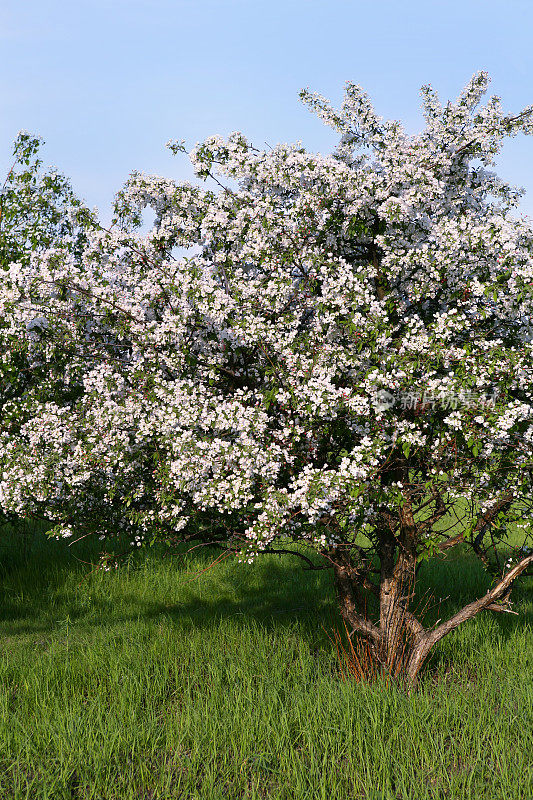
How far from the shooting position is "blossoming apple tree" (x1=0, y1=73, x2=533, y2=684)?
7164 millimetres

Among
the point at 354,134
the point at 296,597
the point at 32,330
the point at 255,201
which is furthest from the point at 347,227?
the point at 296,597

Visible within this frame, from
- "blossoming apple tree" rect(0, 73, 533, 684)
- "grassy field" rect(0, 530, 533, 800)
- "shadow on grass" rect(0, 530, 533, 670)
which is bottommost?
"grassy field" rect(0, 530, 533, 800)

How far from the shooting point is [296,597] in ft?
44.9

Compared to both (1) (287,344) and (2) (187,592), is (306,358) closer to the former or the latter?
(1) (287,344)

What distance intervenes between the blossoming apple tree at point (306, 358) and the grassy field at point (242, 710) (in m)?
1.23

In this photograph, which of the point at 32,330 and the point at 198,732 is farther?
the point at 32,330

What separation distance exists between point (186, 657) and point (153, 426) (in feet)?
14.5

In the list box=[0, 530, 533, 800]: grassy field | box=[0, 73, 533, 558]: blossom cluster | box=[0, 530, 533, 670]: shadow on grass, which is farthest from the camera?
box=[0, 530, 533, 670]: shadow on grass

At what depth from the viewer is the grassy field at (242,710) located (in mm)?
6770

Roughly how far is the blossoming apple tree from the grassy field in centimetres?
123

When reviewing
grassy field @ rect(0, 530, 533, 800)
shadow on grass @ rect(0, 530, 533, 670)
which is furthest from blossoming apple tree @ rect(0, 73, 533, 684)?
shadow on grass @ rect(0, 530, 533, 670)

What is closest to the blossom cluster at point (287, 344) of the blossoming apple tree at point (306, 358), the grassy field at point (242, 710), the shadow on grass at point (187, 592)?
the blossoming apple tree at point (306, 358)

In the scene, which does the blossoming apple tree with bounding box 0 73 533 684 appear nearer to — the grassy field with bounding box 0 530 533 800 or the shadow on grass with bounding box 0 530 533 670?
the grassy field with bounding box 0 530 533 800

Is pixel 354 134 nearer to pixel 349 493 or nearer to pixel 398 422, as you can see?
pixel 398 422
